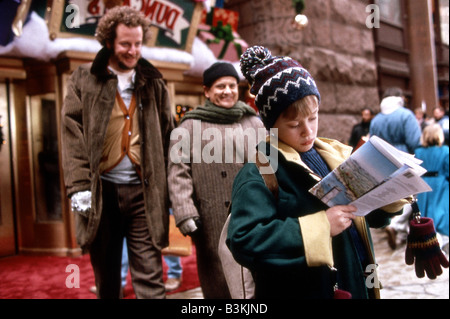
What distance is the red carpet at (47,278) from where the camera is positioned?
349 cm

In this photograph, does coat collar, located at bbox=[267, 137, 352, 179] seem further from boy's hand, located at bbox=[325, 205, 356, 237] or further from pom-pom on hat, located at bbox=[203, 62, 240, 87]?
pom-pom on hat, located at bbox=[203, 62, 240, 87]

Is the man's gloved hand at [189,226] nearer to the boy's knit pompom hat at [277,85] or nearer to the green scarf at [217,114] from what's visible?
the green scarf at [217,114]

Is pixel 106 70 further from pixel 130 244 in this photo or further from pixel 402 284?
pixel 402 284

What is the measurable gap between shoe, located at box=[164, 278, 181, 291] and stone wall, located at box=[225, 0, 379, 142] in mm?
2729

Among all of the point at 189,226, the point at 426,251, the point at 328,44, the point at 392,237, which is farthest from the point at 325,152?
the point at 328,44

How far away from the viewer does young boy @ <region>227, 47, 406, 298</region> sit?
116 centimetres

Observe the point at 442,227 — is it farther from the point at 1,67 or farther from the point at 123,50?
the point at 1,67

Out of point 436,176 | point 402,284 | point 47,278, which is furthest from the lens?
point 436,176

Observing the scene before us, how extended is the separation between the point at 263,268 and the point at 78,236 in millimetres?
1456

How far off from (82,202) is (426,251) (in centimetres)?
160

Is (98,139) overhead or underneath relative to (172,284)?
overhead

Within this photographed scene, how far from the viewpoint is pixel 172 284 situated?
362cm

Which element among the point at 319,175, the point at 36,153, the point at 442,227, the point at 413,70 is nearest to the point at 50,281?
the point at 36,153

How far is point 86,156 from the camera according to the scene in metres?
2.34
